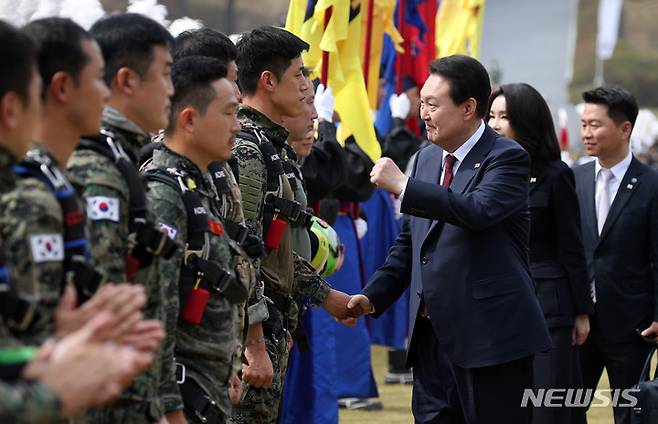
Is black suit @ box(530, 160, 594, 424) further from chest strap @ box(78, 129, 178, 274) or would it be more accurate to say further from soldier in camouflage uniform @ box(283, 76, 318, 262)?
chest strap @ box(78, 129, 178, 274)

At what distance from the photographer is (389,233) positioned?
10.5 m

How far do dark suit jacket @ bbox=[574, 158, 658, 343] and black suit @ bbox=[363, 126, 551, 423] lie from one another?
1812 mm

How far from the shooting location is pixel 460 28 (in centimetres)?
1210

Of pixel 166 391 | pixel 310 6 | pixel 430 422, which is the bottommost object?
pixel 430 422

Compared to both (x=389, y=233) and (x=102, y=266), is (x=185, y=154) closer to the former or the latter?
(x=102, y=266)

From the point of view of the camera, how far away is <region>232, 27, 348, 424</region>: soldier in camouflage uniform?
4.82 metres

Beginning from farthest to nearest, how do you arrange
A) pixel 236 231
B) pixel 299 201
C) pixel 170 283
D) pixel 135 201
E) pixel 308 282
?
pixel 308 282, pixel 299 201, pixel 236 231, pixel 170 283, pixel 135 201

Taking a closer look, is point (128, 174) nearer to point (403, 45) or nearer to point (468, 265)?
point (468, 265)

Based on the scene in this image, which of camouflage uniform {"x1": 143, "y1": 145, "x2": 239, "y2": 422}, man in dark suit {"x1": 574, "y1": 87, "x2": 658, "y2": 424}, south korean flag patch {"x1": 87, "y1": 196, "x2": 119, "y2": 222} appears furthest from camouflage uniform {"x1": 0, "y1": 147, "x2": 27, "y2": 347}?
man in dark suit {"x1": 574, "y1": 87, "x2": 658, "y2": 424}

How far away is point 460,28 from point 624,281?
549cm

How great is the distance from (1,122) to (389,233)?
25.8 ft

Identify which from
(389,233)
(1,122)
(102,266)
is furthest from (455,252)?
(389,233)

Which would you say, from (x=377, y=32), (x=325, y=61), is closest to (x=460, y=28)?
(x=377, y=32)

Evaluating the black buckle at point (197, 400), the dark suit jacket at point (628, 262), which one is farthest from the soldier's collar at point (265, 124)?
the dark suit jacket at point (628, 262)
